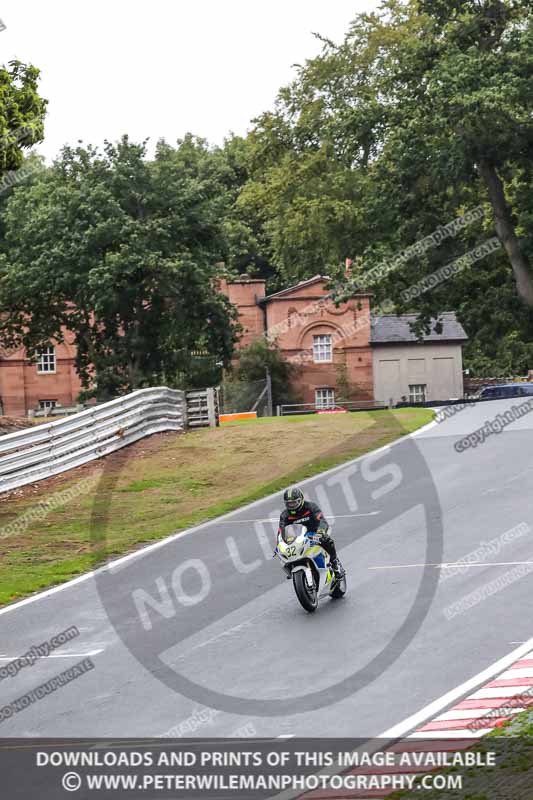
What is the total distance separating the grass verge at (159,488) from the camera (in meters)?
19.3

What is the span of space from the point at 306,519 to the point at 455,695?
4689 mm

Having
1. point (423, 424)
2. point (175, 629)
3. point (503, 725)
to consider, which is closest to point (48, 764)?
point (503, 725)

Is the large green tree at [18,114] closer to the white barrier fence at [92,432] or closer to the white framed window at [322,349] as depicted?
the white barrier fence at [92,432]

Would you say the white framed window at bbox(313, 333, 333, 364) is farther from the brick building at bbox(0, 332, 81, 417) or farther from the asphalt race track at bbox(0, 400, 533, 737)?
the asphalt race track at bbox(0, 400, 533, 737)

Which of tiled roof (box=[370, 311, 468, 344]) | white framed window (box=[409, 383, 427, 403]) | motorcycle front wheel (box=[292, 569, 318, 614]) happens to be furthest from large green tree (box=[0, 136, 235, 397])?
motorcycle front wheel (box=[292, 569, 318, 614])

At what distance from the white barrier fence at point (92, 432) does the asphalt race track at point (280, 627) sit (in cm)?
602

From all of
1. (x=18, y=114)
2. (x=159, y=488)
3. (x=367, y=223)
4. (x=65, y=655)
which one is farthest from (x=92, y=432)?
(x=367, y=223)

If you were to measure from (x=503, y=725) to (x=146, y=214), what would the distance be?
131 ft

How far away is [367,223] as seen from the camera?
1844 inches

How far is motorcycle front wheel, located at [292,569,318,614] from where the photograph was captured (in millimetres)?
13781

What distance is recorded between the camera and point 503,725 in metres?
8.59

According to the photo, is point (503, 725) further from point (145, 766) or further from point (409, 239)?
point (409, 239)

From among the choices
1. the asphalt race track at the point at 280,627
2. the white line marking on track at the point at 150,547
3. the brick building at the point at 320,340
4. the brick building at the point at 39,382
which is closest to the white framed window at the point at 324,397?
the brick building at the point at 320,340

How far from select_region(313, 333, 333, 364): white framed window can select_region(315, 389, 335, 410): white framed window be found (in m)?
1.73
